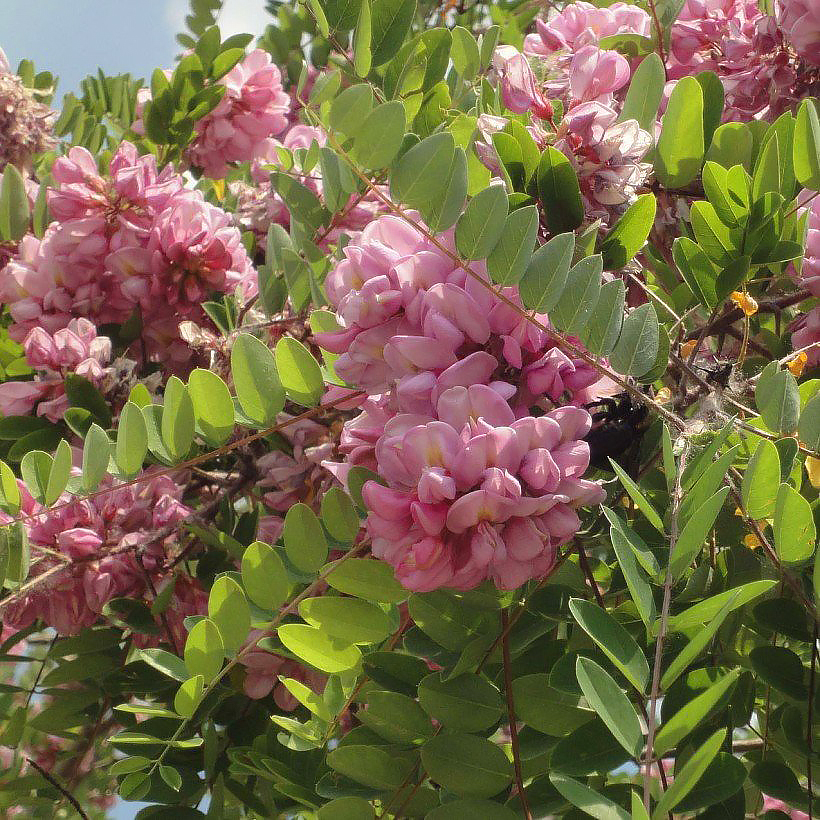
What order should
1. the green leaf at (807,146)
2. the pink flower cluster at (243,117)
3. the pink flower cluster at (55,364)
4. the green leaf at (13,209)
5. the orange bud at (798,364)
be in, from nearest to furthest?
the green leaf at (807,146)
the orange bud at (798,364)
the pink flower cluster at (55,364)
the green leaf at (13,209)
the pink flower cluster at (243,117)

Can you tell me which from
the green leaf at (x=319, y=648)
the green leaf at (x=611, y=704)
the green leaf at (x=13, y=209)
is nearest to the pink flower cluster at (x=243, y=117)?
the green leaf at (x=13, y=209)

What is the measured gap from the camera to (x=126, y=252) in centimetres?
133

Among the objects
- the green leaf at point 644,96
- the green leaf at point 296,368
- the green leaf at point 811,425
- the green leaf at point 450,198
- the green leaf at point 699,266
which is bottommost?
the green leaf at point 811,425

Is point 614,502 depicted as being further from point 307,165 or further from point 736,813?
point 307,165

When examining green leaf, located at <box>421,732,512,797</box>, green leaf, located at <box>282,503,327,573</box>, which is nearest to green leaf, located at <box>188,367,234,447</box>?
green leaf, located at <box>282,503,327,573</box>

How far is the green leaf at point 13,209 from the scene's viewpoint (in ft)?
5.00

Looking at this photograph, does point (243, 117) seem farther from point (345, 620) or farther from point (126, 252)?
point (345, 620)

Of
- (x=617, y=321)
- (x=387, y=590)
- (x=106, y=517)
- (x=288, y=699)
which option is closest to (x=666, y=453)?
(x=617, y=321)

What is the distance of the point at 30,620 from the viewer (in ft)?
3.96

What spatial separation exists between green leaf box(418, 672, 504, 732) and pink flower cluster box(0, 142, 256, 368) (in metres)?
0.73

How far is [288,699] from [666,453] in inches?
23.9

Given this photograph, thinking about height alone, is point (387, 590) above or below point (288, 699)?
above

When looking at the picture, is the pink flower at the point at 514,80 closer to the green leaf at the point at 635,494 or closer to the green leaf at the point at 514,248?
the green leaf at the point at 514,248

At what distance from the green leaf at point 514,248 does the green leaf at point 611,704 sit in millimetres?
316
